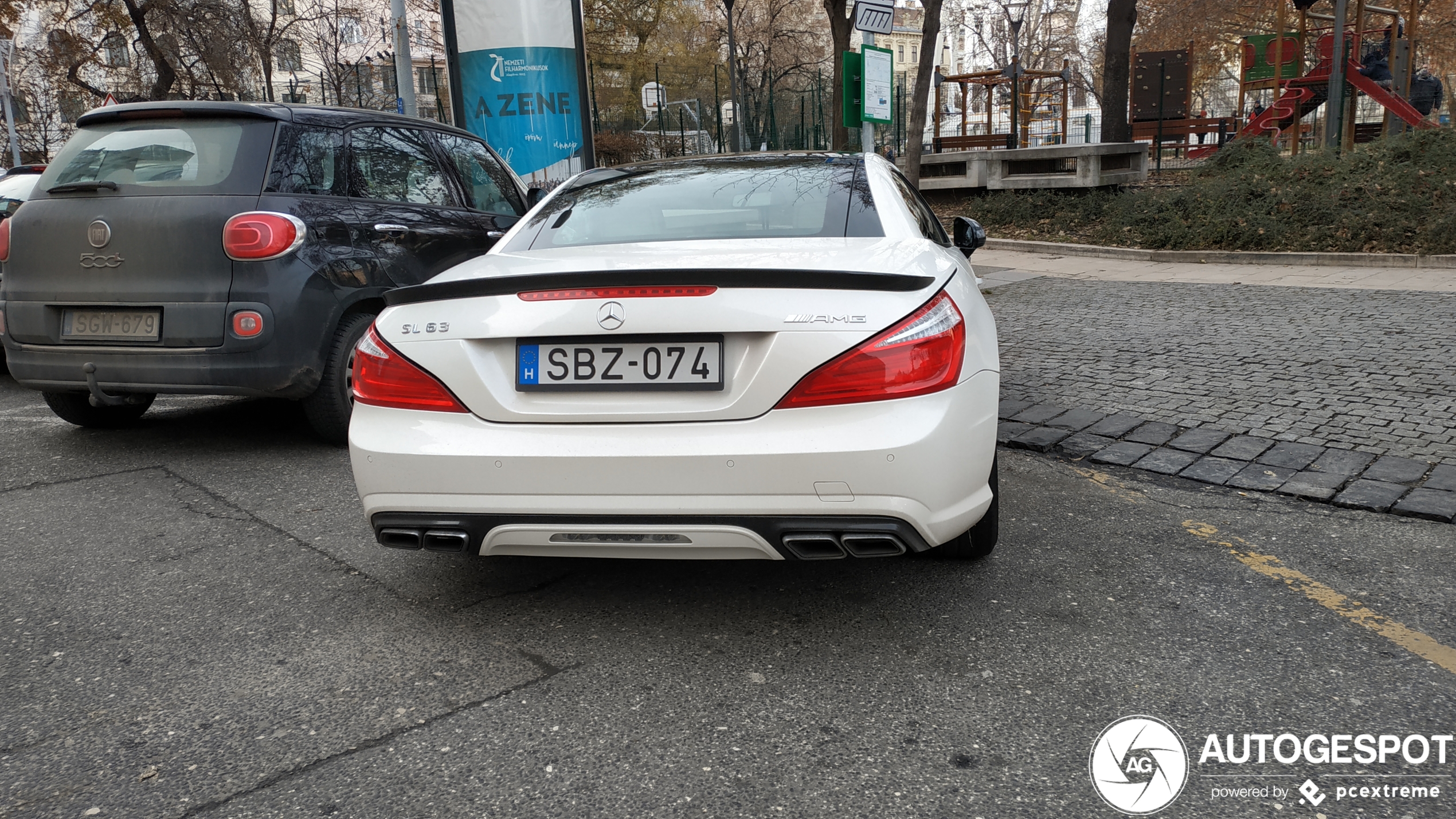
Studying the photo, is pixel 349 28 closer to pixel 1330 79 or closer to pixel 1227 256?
pixel 1330 79

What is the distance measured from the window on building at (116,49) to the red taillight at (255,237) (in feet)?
83.7

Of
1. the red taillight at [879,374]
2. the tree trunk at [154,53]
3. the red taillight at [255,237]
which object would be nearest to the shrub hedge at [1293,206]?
the red taillight at [879,374]

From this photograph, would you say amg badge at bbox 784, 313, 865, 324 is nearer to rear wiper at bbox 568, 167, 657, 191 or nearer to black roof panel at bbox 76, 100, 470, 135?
rear wiper at bbox 568, 167, 657, 191

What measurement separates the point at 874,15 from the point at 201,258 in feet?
20.7

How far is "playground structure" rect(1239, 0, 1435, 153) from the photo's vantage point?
1758cm

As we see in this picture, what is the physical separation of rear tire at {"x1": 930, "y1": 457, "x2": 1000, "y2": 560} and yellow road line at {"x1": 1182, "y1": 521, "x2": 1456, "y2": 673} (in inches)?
34.1

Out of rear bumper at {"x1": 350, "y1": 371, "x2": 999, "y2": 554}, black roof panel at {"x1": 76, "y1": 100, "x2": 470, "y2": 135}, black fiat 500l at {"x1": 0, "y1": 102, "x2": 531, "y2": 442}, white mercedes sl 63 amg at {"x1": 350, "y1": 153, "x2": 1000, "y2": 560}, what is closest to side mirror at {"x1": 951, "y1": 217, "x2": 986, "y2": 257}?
white mercedes sl 63 amg at {"x1": 350, "y1": 153, "x2": 1000, "y2": 560}

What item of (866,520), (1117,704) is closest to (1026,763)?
(1117,704)

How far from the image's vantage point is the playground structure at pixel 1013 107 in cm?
2103

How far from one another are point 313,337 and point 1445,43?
168 ft

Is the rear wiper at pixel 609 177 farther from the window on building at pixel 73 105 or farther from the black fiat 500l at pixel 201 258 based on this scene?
the window on building at pixel 73 105

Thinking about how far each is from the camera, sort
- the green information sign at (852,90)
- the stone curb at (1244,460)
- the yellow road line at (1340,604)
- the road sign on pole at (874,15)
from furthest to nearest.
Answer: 1. the green information sign at (852,90)
2. the road sign on pole at (874,15)
3. the stone curb at (1244,460)
4. the yellow road line at (1340,604)

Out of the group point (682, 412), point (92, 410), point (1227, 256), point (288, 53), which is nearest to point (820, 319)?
point (682, 412)

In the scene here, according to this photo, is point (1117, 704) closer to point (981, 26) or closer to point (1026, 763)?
point (1026, 763)
